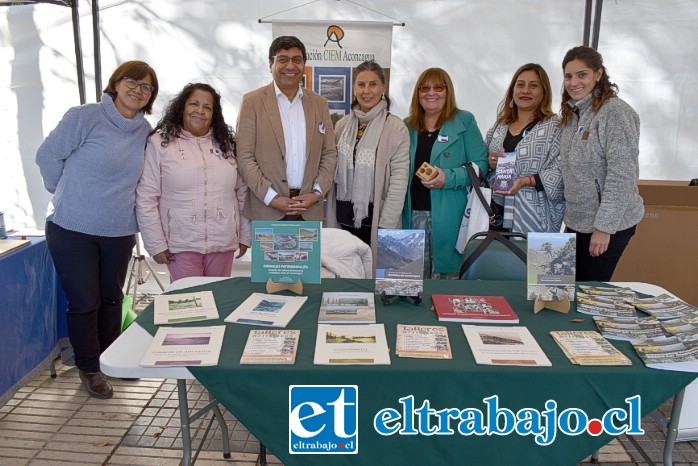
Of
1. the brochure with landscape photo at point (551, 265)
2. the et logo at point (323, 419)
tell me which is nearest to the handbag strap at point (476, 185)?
Answer: the brochure with landscape photo at point (551, 265)

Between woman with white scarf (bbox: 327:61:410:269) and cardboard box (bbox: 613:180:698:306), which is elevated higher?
woman with white scarf (bbox: 327:61:410:269)

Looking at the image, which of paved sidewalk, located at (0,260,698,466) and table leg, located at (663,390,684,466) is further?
paved sidewalk, located at (0,260,698,466)

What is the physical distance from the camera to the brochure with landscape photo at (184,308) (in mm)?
1614

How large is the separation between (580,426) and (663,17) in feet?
10.5

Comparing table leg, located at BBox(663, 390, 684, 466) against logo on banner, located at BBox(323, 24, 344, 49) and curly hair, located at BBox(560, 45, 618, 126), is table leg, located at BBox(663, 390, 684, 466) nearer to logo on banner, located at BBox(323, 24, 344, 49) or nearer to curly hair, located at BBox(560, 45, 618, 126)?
curly hair, located at BBox(560, 45, 618, 126)

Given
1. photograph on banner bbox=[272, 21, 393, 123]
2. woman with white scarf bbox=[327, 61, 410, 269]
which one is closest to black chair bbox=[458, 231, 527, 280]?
woman with white scarf bbox=[327, 61, 410, 269]

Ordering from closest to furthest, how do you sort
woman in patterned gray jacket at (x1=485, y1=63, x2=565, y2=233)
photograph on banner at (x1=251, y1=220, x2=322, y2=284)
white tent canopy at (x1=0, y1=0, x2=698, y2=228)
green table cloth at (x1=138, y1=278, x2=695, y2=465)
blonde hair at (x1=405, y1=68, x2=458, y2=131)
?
green table cloth at (x1=138, y1=278, x2=695, y2=465), photograph on banner at (x1=251, y1=220, x2=322, y2=284), woman in patterned gray jacket at (x1=485, y1=63, x2=565, y2=233), blonde hair at (x1=405, y1=68, x2=458, y2=131), white tent canopy at (x1=0, y1=0, x2=698, y2=228)

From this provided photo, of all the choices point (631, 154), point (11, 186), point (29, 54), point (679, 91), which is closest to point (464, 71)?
point (679, 91)

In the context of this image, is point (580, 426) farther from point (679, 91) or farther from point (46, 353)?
point (679, 91)

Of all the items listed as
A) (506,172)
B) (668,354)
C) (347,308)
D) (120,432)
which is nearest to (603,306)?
(668,354)

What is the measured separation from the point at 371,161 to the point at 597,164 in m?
1.03

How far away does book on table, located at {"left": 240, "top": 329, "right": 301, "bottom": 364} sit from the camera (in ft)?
4.42

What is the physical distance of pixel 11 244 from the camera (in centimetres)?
244

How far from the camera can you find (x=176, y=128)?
2.28 metres
